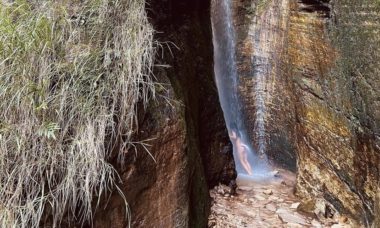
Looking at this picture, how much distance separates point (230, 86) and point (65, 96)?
159 inches

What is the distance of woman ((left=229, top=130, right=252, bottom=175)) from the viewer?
5.33 metres

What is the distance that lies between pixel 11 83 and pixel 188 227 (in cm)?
148

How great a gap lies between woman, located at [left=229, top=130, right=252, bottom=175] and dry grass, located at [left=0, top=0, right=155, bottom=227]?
3.18m

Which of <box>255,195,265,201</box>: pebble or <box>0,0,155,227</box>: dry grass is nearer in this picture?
<box>0,0,155,227</box>: dry grass

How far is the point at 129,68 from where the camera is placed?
2336 millimetres

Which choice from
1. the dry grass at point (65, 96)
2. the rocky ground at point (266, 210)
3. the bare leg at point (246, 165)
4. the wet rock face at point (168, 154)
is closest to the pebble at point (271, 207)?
the rocky ground at point (266, 210)

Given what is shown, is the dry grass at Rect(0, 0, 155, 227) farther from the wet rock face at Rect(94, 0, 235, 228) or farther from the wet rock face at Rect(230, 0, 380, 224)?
the wet rock face at Rect(230, 0, 380, 224)

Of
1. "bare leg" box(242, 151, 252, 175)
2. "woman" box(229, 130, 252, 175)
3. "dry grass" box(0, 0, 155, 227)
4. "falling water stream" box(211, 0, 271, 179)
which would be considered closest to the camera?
"dry grass" box(0, 0, 155, 227)

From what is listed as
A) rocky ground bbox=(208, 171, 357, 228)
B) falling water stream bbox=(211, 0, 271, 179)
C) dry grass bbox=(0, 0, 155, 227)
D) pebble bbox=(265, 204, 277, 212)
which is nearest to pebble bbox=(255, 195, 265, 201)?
rocky ground bbox=(208, 171, 357, 228)

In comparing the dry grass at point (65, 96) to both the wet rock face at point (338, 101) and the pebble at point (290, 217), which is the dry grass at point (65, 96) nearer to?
the wet rock face at point (338, 101)

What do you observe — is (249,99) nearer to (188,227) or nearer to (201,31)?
(201,31)

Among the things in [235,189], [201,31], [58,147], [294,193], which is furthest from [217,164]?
[58,147]

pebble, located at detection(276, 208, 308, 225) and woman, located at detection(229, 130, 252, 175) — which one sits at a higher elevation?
woman, located at detection(229, 130, 252, 175)

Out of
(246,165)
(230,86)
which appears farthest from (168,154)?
(230,86)
